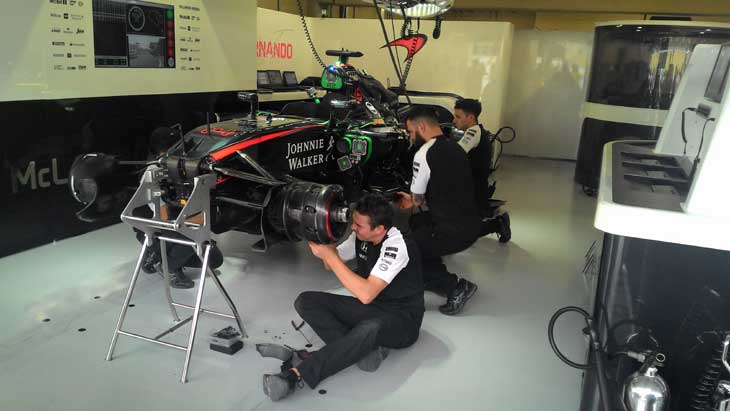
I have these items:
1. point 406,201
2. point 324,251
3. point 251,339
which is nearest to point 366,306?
point 324,251

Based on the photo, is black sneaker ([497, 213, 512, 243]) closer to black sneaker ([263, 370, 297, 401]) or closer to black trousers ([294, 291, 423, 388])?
black trousers ([294, 291, 423, 388])

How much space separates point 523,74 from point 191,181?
28.2 feet

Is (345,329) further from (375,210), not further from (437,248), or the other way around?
(437,248)

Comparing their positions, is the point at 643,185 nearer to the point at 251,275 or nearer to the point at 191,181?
the point at 191,181

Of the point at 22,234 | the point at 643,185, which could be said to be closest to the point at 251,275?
the point at 22,234

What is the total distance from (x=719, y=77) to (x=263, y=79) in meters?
5.97

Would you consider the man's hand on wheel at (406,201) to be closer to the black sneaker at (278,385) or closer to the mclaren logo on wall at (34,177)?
the black sneaker at (278,385)

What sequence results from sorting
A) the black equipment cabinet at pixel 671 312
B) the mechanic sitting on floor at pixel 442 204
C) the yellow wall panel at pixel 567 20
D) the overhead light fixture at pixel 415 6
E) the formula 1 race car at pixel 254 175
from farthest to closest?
the yellow wall panel at pixel 567 20 < the overhead light fixture at pixel 415 6 < the mechanic sitting on floor at pixel 442 204 < the formula 1 race car at pixel 254 175 < the black equipment cabinet at pixel 671 312

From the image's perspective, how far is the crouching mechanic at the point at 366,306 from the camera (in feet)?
8.43

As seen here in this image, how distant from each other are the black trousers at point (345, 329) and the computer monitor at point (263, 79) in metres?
4.86

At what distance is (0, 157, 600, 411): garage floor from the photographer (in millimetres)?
2574

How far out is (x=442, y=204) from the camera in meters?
3.77

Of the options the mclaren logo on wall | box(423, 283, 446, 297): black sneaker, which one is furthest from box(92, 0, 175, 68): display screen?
box(423, 283, 446, 297): black sneaker

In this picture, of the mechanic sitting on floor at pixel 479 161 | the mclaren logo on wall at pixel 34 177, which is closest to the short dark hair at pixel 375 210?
the mechanic sitting on floor at pixel 479 161
